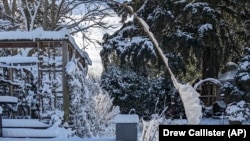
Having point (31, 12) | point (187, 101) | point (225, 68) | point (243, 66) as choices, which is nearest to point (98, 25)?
point (31, 12)

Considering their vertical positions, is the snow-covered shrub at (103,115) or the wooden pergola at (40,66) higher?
the wooden pergola at (40,66)

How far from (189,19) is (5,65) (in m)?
8.48

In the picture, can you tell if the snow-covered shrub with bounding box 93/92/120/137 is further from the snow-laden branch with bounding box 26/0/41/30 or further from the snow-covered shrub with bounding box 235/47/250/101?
the snow-laden branch with bounding box 26/0/41/30

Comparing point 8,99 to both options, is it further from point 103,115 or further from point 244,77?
Answer: point 244,77

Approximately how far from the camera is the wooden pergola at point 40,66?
642 cm

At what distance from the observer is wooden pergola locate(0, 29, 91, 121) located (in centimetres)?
642

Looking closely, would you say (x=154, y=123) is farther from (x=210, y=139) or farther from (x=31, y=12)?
(x=31, y=12)

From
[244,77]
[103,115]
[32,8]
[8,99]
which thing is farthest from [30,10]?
[8,99]

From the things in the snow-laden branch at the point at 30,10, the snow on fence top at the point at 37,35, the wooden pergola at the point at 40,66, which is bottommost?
the wooden pergola at the point at 40,66

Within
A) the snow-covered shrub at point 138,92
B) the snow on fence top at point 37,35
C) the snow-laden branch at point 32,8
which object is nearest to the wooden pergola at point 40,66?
the snow on fence top at point 37,35

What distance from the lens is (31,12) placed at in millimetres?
16688

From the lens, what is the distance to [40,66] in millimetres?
6625

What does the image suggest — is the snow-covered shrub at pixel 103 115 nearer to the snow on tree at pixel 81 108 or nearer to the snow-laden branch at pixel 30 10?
the snow on tree at pixel 81 108

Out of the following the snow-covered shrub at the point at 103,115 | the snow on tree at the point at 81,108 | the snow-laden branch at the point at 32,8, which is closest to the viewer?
the snow on tree at the point at 81,108
